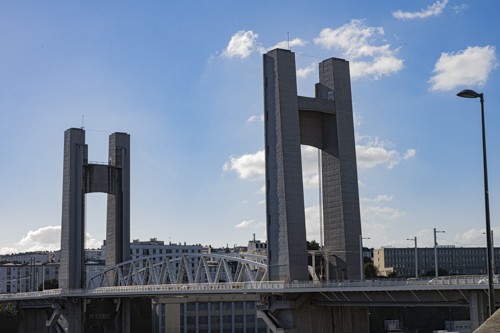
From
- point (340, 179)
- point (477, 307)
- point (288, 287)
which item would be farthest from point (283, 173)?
point (477, 307)

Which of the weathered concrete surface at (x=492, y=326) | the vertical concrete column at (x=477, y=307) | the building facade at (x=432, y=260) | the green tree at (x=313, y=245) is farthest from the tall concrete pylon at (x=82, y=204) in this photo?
the building facade at (x=432, y=260)

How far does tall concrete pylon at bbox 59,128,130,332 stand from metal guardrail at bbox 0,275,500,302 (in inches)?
116

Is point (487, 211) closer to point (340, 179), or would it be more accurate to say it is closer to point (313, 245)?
point (340, 179)

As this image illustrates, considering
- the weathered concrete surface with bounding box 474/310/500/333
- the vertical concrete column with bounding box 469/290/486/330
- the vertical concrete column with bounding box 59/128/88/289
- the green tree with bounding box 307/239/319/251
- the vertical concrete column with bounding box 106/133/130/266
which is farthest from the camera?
the green tree with bounding box 307/239/319/251

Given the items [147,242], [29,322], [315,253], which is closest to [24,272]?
[147,242]

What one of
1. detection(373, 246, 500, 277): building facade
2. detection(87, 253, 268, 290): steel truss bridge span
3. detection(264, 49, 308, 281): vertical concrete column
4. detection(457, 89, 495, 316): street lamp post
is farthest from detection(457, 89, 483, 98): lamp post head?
detection(373, 246, 500, 277): building facade

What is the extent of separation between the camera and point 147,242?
162 meters

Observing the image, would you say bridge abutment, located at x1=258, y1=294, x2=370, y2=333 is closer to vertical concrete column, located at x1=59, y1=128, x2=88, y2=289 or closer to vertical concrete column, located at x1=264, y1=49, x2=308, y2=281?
vertical concrete column, located at x1=264, y1=49, x2=308, y2=281

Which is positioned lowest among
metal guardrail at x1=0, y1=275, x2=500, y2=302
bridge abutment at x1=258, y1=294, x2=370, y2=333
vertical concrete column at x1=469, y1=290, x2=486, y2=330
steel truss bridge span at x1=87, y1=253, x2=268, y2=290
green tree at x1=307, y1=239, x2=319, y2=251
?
bridge abutment at x1=258, y1=294, x2=370, y2=333

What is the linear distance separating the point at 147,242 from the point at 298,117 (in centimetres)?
10641

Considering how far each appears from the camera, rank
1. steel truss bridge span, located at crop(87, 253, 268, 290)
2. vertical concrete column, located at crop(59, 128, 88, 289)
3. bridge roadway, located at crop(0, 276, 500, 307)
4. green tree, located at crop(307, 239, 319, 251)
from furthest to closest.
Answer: green tree, located at crop(307, 239, 319, 251)
vertical concrete column, located at crop(59, 128, 88, 289)
steel truss bridge span, located at crop(87, 253, 268, 290)
bridge roadway, located at crop(0, 276, 500, 307)

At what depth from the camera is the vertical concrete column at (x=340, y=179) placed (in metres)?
59.5

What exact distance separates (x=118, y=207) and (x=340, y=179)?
36005 mm

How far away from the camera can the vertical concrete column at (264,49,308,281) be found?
189ft
